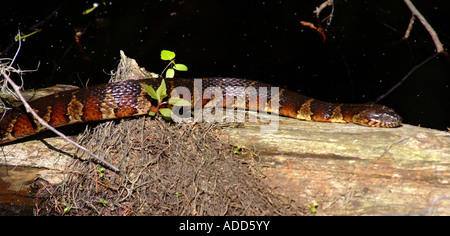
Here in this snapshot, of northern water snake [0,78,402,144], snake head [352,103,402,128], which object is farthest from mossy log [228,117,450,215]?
northern water snake [0,78,402,144]

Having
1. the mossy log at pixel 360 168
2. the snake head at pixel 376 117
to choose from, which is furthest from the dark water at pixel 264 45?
the mossy log at pixel 360 168

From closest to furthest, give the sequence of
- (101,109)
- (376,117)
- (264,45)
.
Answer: (101,109) < (376,117) < (264,45)

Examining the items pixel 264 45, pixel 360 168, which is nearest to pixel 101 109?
pixel 360 168

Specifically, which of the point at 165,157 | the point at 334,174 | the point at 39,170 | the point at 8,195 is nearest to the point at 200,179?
the point at 165,157

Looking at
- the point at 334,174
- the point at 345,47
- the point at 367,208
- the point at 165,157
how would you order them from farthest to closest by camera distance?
the point at 345,47 → the point at 165,157 → the point at 334,174 → the point at 367,208

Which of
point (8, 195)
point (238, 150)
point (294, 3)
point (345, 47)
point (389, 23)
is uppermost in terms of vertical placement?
point (294, 3)

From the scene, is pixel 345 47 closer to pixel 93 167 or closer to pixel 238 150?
pixel 238 150

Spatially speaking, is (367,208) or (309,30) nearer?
(367,208)

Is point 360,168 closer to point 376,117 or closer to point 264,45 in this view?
point 376,117
